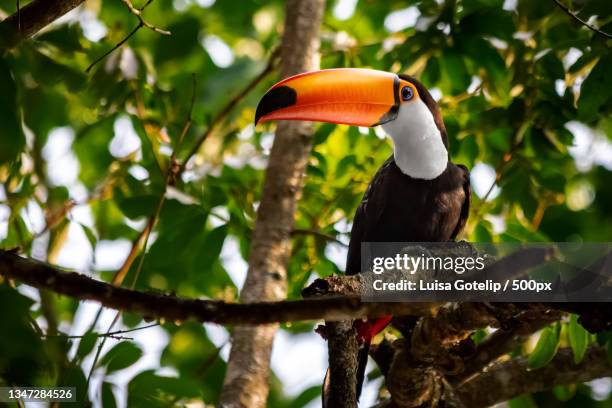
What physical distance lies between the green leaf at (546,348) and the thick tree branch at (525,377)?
0.58 m

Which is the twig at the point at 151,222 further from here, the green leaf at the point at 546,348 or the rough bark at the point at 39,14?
the green leaf at the point at 546,348

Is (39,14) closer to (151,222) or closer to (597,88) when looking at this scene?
(151,222)

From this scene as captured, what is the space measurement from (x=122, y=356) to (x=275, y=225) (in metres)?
1.57

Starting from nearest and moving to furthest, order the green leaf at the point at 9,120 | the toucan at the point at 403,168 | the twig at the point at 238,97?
the green leaf at the point at 9,120 < the toucan at the point at 403,168 < the twig at the point at 238,97

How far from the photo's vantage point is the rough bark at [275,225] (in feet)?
12.3

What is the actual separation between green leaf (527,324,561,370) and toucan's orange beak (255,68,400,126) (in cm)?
155

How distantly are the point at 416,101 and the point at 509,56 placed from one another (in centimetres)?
87

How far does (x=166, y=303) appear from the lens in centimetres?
187

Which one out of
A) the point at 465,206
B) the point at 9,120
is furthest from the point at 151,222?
the point at 9,120

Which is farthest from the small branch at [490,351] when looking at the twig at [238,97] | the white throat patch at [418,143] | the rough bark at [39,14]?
the rough bark at [39,14]

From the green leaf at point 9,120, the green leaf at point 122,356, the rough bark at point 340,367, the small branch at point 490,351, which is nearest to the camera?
the green leaf at point 9,120

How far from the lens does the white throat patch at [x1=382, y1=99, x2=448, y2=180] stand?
447 cm

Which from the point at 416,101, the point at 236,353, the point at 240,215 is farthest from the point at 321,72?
the point at 236,353

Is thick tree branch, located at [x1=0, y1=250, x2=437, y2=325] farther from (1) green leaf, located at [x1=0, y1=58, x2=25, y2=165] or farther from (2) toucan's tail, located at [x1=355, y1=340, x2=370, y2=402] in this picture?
(2) toucan's tail, located at [x1=355, y1=340, x2=370, y2=402]
